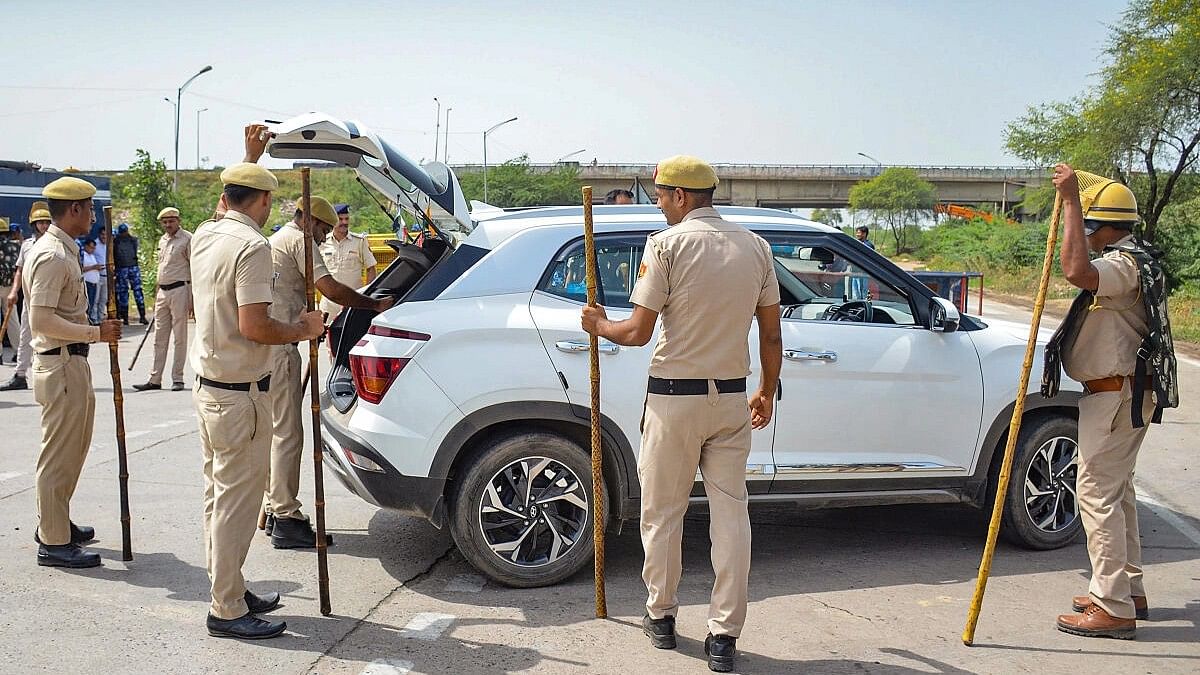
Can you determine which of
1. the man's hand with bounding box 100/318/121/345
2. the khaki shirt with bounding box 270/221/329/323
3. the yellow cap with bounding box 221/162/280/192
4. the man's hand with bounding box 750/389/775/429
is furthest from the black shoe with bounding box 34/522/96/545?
the man's hand with bounding box 750/389/775/429

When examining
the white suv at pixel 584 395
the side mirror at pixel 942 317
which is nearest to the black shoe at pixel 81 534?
the white suv at pixel 584 395

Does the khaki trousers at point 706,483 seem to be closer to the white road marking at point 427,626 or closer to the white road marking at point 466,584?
the white road marking at point 427,626

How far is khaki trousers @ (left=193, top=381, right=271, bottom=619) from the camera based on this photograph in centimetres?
483

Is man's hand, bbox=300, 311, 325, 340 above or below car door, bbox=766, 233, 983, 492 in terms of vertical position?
above

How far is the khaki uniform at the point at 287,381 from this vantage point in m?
6.21

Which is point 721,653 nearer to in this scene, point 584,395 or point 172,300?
point 584,395

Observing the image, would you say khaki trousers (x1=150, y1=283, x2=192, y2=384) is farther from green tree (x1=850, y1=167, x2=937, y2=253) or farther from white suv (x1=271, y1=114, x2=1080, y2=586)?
green tree (x1=850, y1=167, x2=937, y2=253)

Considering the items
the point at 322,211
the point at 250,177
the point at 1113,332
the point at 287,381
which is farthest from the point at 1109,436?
the point at 322,211

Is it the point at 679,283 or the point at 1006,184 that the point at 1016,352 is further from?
the point at 1006,184

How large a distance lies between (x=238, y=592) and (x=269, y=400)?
0.84 meters

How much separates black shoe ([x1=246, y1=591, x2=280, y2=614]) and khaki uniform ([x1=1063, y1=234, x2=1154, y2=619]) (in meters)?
3.73

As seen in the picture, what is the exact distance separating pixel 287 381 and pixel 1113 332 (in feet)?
13.9

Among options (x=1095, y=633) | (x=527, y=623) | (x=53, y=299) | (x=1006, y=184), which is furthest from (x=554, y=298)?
(x=1006, y=184)

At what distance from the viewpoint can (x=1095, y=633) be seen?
16.5 ft
